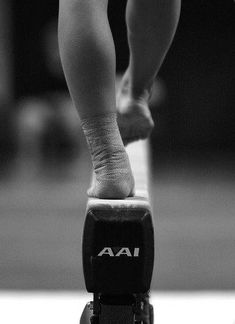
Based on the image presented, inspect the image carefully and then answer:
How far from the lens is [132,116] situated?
2672 mm

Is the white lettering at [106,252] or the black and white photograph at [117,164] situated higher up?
the black and white photograph at [117,164]

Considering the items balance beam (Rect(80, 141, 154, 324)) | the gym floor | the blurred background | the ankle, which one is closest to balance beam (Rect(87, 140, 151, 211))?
balance beam (Rect(80, 141, 154, 324))

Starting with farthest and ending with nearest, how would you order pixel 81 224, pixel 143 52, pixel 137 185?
pixel 81 224, pixel 143 52, pixel 137 185

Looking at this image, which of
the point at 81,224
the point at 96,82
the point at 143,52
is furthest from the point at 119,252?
the point at 81,224

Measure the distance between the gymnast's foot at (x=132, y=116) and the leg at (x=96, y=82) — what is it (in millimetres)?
681

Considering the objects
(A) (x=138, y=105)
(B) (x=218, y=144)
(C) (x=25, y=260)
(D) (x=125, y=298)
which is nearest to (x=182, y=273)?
(C) (x=25, y=260)

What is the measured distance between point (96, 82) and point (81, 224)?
14.0 feet

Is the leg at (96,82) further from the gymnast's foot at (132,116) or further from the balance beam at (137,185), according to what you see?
the gymnast's foot at (132,116)

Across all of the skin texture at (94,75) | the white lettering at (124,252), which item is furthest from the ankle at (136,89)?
the white lettering at (124,252)

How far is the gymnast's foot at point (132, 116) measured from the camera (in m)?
2.65

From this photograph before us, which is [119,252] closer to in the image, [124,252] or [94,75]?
[124,252]

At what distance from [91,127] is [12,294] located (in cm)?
198

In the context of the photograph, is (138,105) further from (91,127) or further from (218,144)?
(218,144)

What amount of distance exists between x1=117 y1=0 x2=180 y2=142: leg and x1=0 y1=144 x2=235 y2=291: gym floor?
1.51 m
